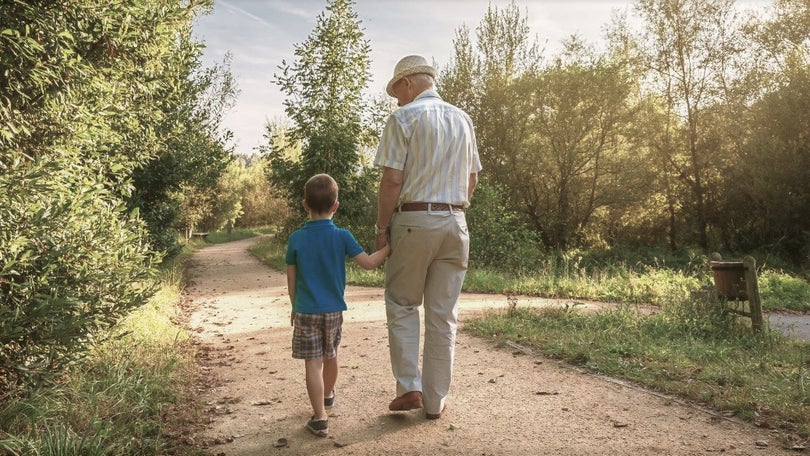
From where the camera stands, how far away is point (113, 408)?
4125mm

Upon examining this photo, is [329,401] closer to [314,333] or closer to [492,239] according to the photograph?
[314,333]

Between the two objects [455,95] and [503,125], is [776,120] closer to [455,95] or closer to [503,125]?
[503,125]

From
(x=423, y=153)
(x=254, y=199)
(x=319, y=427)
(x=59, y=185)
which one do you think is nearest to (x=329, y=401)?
(x=319, y=427)

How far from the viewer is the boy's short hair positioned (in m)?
3.87

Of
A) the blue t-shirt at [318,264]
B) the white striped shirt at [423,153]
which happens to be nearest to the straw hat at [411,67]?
the white striped shirt at [423,153]

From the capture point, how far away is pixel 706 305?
24.5ft

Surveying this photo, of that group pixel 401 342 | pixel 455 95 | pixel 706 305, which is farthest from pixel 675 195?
pixel 401 342

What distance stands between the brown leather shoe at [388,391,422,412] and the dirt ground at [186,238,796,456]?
0.10 meters

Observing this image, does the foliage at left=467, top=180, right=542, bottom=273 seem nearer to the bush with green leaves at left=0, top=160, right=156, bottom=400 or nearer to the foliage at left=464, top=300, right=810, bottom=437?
the foliage at left=464, top=300, right=810, bottom=437

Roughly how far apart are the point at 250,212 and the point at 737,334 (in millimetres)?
47798

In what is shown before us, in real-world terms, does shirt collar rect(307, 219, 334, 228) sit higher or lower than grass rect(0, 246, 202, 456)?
higher

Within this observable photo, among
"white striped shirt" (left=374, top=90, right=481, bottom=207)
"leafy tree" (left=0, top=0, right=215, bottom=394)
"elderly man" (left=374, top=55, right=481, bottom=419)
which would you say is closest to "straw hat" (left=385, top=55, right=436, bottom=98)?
"elderly man" (left=374, top=55, right=481, bottom=419)

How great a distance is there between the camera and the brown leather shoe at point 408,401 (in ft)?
13.4

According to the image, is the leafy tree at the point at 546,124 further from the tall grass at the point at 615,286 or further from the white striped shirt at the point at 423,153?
the white striped shirt at the point at 423,153
